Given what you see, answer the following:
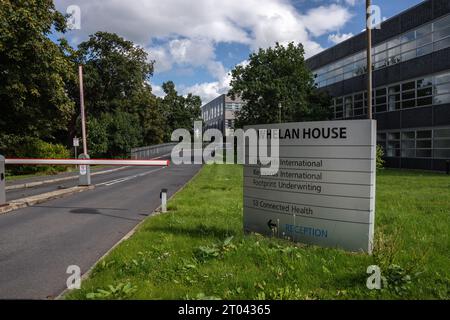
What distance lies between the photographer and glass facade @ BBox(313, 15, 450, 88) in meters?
26.8

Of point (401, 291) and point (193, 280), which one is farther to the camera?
point (193, 280)

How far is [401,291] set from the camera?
14.2ft

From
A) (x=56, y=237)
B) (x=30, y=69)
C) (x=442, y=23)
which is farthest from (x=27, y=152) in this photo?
(x=442, y=23)

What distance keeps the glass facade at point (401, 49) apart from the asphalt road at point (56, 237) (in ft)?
76.6

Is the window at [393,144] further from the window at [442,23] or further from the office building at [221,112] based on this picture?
the office building at [221,112]

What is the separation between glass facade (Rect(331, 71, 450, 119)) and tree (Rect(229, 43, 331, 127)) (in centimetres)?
383

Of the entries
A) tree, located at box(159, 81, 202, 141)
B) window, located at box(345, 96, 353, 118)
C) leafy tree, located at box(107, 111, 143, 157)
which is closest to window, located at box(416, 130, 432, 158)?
window, located at box(345, 96, 353, 118)

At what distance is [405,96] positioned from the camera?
30.4 m

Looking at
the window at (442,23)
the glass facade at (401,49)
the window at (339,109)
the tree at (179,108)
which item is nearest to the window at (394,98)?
the glass facade at (401,49)

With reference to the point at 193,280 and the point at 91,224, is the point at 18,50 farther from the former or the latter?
the point at 193,280

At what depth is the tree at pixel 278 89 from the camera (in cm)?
4150

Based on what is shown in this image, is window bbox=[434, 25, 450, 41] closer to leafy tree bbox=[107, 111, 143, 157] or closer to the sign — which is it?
the sign
